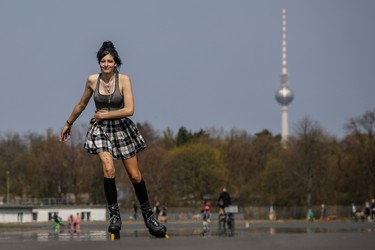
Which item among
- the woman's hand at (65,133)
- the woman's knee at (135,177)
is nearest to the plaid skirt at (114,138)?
the woman's knee at (135,177)

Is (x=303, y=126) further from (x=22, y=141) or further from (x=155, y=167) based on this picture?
(x=22, y=141)

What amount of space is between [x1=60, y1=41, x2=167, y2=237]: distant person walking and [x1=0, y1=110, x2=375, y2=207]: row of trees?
9268 cm

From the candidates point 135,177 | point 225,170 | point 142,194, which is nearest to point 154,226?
point 142,194

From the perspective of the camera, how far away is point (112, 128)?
1096cm

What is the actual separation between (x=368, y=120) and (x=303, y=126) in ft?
26.7

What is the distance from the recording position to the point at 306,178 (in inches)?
4301

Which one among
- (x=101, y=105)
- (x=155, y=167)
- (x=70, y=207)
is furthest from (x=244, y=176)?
(x=101, y=105)

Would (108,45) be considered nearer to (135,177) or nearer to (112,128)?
(112,128)

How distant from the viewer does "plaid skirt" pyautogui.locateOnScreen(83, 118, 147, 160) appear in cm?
1088

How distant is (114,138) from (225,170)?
387 feet

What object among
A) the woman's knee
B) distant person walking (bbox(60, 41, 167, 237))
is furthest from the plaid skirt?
the woman's knee

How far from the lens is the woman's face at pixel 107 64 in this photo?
11094 millimetres

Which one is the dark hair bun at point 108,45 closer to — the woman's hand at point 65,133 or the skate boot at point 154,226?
the woman's hand at point 65,133

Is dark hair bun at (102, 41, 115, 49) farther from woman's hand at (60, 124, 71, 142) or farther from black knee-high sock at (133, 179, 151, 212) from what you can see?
black knee-high sock at (133, 179, 151, 212)
